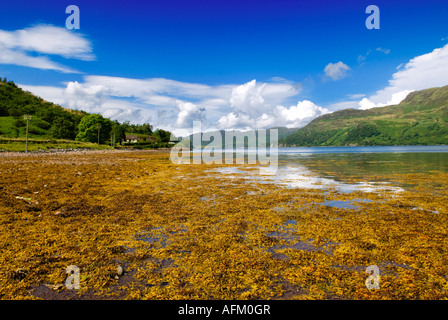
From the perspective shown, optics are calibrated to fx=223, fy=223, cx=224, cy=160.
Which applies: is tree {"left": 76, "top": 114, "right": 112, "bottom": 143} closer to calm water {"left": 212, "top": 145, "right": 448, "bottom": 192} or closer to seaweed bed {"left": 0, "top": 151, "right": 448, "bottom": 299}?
calm water {"left": 212, "top": 145, "right": 448, "bottom": 192}

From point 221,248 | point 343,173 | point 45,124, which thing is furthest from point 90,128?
point 221,248

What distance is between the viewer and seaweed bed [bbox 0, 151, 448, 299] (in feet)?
16.1

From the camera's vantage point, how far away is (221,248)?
6.98 metres

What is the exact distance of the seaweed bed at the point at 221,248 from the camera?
4895mm

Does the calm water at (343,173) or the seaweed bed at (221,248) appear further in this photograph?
the calm water at (343,173)

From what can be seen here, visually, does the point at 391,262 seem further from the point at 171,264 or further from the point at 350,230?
the point at 171,264

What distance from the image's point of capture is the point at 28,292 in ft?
15.6

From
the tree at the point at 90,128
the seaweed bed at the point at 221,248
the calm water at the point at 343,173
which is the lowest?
the seaweed bed at the point at 221,248

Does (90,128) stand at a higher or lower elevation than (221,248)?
higher

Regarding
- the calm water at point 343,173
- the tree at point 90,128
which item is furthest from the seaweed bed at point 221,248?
the tree at point 90,128

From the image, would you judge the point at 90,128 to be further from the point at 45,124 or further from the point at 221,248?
the point at 221,248

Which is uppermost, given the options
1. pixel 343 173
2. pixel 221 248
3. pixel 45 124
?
pixel 45 124

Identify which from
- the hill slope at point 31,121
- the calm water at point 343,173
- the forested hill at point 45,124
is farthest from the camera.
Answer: the forested hill at point 45,124

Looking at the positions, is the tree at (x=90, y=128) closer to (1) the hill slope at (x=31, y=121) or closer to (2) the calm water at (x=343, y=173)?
(1) the hill slope at (x=31, y=121)
